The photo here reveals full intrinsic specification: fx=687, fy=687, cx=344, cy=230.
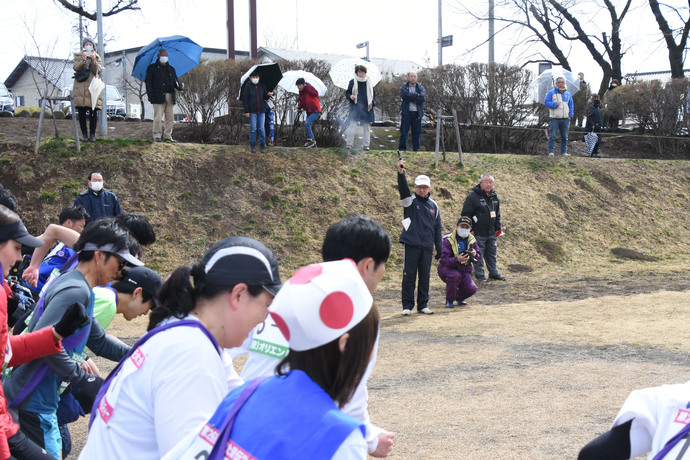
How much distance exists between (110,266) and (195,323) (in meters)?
1.53

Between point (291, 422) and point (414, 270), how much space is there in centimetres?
877

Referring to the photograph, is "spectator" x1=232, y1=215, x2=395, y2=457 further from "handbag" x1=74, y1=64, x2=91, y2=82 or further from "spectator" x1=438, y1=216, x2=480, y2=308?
"handbag" x1=74, y1=64, x2=91, y2=82

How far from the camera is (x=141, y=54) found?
15.8 meters

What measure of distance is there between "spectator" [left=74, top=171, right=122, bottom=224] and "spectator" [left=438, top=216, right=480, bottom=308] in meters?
5.27

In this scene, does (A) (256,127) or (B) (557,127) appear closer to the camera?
(A) (256,127)

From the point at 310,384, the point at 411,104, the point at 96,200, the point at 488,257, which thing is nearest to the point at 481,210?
the point at 488,257

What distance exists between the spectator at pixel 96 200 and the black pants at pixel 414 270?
4.60 metres

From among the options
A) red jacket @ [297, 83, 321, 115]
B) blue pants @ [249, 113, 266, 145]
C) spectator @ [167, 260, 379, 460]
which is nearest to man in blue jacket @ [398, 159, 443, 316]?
blue pants @ [249, 113, 266, 145]

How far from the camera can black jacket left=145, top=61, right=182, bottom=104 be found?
579 inches

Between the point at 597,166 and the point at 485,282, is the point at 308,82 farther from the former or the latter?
the point at 597,166

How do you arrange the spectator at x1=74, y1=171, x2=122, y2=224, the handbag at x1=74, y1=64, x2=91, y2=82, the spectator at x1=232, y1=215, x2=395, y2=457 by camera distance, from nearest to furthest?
the spectator at x1=232, y1=215, x2=395, y2=457, the spectator at x1=74, y1=171, x2=122, y2=224, the handbag at x1=74, y1=64, x2=91, y2=82

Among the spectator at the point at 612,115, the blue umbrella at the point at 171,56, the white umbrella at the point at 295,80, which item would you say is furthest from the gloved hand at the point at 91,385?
the spectator at the point at 612,115

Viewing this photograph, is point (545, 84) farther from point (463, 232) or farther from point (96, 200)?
point (96, 200)

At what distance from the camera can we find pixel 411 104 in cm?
1695
